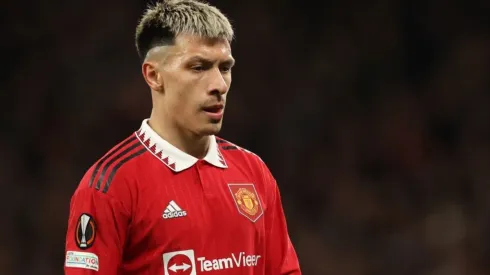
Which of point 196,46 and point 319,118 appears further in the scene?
point 319,118

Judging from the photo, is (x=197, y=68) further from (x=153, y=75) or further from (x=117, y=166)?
(x=117, y=166)

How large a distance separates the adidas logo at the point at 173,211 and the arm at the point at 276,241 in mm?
351

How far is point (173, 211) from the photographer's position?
96.8 inches

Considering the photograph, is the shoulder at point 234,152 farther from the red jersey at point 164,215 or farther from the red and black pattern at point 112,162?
the red and black pattern at point 112,162

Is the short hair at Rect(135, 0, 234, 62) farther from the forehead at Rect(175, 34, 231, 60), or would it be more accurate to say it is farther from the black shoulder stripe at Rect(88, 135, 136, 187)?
the black shoulder stripe at Rect(88, 135, 136, 187)

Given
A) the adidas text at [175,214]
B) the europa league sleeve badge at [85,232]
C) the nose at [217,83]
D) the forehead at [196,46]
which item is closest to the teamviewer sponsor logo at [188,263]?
the adidas text at [175,214]

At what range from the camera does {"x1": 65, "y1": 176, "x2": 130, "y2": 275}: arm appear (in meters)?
2.36

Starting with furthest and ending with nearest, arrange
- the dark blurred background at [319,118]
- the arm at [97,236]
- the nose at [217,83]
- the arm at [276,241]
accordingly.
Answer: the dark blurred background at [319,118] < the arm at [276,241] < the nose at [217,83] < the arm at [97,236]

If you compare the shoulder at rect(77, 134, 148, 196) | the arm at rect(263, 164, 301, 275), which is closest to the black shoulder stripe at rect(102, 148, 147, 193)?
the shoulder at rect(77, 134, 148, 196)

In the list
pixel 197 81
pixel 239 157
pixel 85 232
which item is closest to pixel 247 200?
pixel 239 157

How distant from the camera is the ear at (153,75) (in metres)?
2.57

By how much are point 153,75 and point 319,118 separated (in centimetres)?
327

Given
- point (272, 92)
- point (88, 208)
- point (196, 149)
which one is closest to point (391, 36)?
point (272, 92)

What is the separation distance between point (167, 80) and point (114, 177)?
0.33 m
